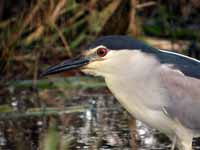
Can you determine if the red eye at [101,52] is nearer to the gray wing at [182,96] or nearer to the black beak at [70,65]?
the black beak at [70,65]

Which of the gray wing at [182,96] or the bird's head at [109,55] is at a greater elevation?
the bird's head at [109,55]

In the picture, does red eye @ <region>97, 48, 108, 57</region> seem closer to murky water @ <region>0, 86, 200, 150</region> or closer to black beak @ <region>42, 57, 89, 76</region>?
black beak @ <region>42, 57, 89, 76</region>

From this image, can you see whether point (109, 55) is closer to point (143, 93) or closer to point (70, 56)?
point (143, 93)

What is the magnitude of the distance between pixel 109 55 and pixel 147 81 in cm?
29

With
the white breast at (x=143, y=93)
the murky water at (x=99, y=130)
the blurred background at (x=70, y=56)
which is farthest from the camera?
the blurred background at (x=70, y=56)

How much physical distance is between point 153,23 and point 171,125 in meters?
4.27

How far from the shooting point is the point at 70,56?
877 cm

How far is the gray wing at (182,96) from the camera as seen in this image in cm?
592

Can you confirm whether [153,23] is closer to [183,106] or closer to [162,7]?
[162,7]

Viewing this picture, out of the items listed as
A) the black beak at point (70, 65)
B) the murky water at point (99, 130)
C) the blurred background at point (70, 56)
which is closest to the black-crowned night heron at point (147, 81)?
the black beak at point (70, 65)

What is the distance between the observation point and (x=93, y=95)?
8156mm

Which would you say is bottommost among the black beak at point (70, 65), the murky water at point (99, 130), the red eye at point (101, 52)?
the murky water at point (99, 130)

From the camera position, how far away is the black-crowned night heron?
231 inches

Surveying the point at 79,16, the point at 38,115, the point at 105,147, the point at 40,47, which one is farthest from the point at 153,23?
the point at 105,147
